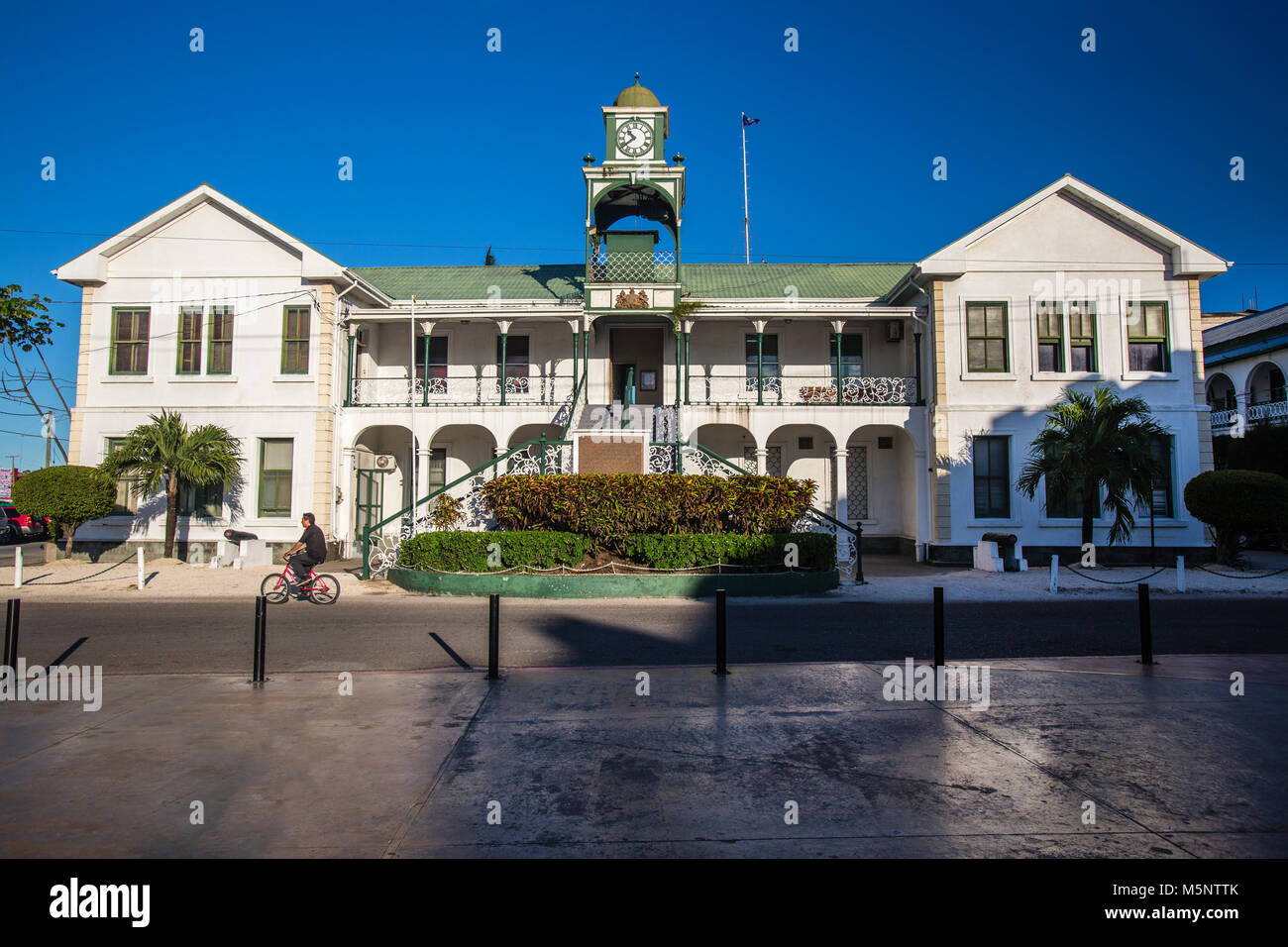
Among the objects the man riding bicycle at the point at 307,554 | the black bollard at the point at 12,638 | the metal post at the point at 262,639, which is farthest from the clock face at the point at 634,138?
the black bollard at the point at 12,638

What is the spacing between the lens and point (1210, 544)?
2094cm

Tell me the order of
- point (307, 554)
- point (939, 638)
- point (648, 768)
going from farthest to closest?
1. point (307, 554)
2. point (939, 638)
3. point (648, 768)

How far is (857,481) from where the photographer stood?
959 inches

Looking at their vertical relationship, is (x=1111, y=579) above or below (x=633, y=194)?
below

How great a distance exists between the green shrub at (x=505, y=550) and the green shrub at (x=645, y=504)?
0.57 metres

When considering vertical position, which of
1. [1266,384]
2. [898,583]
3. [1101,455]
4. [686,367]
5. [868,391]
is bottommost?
[898,583]

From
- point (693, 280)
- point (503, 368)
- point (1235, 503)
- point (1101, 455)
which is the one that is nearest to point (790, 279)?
point (693, 280)

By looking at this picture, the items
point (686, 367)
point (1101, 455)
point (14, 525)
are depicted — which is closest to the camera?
point (1101, 455)

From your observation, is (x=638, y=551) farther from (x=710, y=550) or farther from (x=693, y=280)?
(x=693, y=280)

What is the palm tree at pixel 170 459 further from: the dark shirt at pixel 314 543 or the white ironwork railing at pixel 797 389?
the white ironwork railing at pixel 797 389

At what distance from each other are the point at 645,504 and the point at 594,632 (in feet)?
16.0

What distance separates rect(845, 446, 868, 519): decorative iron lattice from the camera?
2419cm
